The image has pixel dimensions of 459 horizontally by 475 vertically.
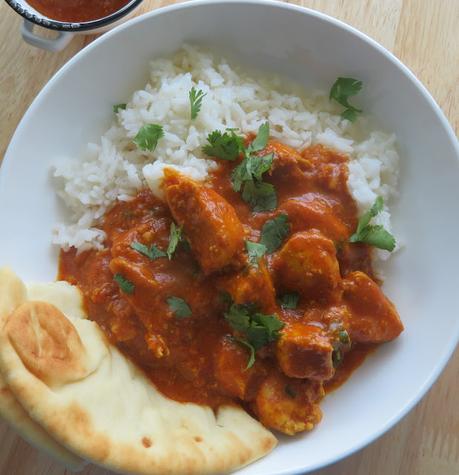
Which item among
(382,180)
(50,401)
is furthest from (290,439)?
(382,180)

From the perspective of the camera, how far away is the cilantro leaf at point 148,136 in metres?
3.66

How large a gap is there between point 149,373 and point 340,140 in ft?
5.80

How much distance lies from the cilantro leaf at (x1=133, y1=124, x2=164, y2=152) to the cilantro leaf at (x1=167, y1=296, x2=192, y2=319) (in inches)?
37.0

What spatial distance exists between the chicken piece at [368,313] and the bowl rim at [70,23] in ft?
6.51

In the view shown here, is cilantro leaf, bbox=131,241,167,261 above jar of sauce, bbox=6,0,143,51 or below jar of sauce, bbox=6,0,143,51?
below

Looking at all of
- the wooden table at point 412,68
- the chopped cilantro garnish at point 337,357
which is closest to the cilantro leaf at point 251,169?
the chopped cilantro garnish at point 337,357

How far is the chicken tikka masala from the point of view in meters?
3.28

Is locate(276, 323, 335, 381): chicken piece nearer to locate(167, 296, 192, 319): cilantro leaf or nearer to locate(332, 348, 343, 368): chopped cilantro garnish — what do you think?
locate(332, 348, 343, 368): chopped cilantro garnish

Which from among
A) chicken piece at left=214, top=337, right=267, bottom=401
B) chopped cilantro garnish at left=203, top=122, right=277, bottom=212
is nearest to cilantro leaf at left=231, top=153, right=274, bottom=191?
chopped cilantro garnish at left=203, top=122, right=277, bottom=212

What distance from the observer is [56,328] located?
310 centimetres

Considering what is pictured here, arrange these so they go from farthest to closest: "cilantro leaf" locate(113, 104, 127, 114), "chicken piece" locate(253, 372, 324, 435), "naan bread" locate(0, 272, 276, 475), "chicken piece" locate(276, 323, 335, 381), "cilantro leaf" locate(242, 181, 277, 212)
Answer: "cilantro leaf" locate(113, 104, 127, 114) → "cilantro leaf" locate(242, 181, 277, 212) → "chicken piece" locate(253, 372, 324, 435) → "chicken piece" locate(276, 323, 335, 381) → "naan bread" locate(0, 272, 276, 475)

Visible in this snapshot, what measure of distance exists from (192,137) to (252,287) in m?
1.02

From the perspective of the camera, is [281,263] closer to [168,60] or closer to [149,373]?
[149,373]

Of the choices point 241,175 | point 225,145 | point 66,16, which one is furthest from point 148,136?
point 66,16
